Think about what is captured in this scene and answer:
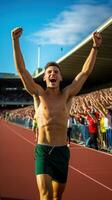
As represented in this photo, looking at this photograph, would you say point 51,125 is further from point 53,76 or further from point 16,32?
point 16,32

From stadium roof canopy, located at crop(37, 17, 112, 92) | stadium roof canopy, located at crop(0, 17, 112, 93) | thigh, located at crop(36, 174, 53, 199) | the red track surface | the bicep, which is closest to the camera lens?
thigh, located at crop(36, 174, 53, 199)

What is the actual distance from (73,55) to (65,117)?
4608cm

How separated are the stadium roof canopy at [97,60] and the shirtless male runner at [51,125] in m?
32.2

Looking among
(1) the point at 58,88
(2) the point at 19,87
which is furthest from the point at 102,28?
(2) the point at 19,87

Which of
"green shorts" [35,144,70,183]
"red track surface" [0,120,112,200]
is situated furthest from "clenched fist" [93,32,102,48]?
"red track surface" [0,120,112,200]

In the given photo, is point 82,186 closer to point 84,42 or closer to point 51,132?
point 51,132

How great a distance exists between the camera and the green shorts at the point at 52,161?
5.05m

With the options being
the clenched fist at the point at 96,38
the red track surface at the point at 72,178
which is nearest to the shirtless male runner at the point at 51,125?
the clenched fist at the point at 96,38

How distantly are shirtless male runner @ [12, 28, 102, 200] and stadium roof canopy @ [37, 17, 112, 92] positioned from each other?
1267 inches

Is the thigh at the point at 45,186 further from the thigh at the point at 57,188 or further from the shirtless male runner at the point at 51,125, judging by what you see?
the thigh at the point at 57,188

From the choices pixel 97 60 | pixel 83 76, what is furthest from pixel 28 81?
pixel 97 60

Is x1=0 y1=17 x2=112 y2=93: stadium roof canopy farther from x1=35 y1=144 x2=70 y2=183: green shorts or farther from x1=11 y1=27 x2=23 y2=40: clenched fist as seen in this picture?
x1=35 y1=144 x2=70 y2=183: green shorts

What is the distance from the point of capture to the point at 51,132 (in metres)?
5.17

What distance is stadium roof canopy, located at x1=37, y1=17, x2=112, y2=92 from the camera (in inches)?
1594
